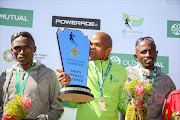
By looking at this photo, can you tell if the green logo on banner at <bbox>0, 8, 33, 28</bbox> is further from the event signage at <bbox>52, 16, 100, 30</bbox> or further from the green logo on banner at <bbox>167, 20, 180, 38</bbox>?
the green logo on banner at <bbox>167, 20, 180, 38</bbox>

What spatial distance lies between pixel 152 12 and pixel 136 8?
0.92ft

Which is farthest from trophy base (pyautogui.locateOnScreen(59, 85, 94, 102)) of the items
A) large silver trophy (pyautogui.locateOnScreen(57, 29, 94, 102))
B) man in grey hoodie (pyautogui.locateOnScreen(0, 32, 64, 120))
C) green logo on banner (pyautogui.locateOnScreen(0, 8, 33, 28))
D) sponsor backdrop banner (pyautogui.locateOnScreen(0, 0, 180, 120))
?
green logo on banner (pyautogui.locateOnScreen(0, 8, 33, 28))

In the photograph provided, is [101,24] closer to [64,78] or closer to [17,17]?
[17,17]

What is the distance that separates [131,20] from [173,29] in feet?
2.41

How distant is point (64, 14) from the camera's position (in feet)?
13.5

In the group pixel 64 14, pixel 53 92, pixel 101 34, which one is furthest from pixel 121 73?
pixel 64 14

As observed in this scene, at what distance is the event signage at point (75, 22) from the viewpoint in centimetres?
408

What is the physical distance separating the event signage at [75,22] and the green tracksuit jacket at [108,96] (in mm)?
1355

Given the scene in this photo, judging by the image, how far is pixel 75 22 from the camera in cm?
→ 411

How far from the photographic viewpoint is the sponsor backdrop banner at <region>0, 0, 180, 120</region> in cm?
401

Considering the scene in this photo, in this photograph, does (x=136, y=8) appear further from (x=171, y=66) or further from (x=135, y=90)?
(x=135, y=90)

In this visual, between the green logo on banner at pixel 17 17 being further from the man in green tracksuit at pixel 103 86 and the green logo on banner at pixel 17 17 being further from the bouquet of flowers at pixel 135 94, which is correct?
the bouquet of flowers at pixel 135 94

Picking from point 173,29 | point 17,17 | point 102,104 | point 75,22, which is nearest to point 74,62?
point 102,104

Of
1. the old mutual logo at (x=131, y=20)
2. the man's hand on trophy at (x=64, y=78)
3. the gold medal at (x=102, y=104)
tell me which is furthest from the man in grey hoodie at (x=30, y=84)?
the old mutual logo at (x=131, y=20)
